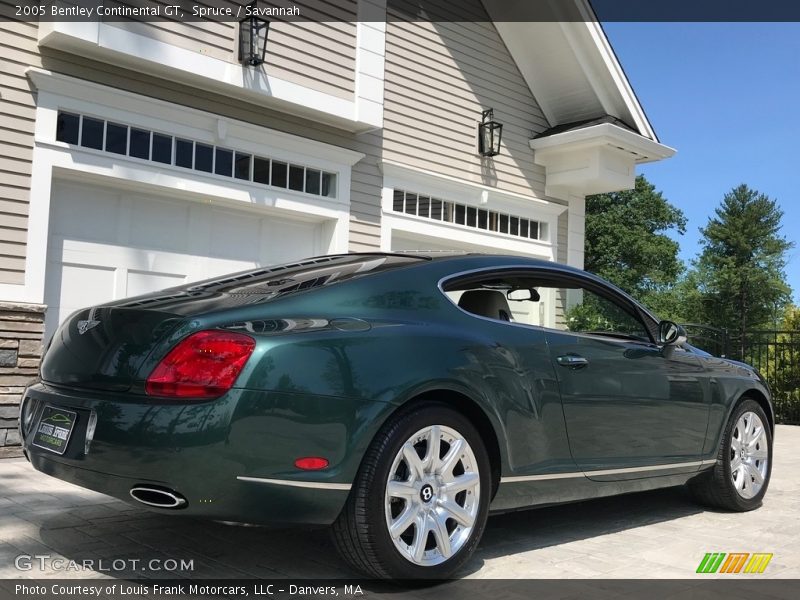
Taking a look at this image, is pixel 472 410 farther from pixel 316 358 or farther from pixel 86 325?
pixel 86 325

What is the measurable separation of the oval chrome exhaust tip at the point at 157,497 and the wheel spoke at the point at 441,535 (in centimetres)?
98

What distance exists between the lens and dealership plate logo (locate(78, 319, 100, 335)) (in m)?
3.01

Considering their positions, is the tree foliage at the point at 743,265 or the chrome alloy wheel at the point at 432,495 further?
the tree foliage at the point at 743,265

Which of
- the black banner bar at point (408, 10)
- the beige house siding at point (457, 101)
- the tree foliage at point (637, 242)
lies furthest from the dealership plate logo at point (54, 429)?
the tree foliage at point (637, 242)

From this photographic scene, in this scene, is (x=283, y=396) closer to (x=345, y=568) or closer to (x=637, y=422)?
(x=345, y=568)

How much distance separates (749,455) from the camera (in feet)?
16.0

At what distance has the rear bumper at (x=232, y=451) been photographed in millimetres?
2543

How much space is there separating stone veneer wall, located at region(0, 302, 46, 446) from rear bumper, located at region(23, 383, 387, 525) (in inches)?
147

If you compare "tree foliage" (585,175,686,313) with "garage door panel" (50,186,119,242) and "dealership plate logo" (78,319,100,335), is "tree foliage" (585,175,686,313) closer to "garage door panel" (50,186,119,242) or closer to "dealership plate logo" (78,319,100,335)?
"garage door panel" (50,186,119,242)

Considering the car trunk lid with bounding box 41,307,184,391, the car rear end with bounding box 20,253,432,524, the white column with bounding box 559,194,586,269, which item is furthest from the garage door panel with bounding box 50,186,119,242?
the white column with bounding box 559,194,586,269

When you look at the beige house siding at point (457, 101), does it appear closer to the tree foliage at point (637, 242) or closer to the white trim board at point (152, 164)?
the white trim board at point (152, 164)

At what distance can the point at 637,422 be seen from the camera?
12.9 ft

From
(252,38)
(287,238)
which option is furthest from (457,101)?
(252,38)

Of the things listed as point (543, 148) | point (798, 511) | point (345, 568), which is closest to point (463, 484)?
point (345, 568)
